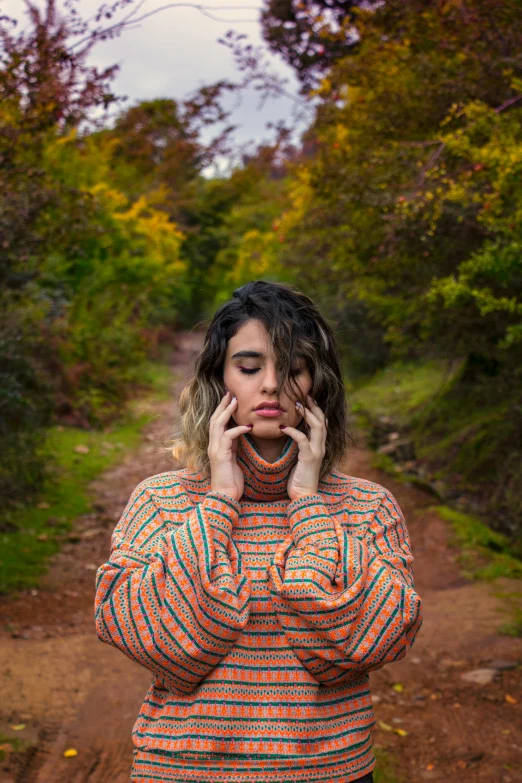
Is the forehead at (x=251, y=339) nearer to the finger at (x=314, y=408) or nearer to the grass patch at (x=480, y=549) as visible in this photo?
the finger at (x=314, y=408)

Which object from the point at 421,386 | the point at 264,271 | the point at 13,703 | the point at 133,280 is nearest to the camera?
the point at 13,703

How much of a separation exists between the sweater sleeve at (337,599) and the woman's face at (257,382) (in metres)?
0.23

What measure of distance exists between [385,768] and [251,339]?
288 centimetres

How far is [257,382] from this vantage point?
2094 millimetres

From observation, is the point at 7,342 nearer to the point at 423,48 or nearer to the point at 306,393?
the point at 423,48

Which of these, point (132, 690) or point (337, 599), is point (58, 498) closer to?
point (132, 690)

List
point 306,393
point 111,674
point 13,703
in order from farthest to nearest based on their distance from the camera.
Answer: point 111,674
point 13,703
point 306,393

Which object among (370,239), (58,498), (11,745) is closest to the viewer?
(11,745)

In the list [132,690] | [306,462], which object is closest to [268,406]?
[306,462]

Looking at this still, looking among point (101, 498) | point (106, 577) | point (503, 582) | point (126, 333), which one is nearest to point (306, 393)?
point (106, 577)

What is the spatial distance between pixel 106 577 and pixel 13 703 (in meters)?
3.15

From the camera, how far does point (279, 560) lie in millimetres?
1958

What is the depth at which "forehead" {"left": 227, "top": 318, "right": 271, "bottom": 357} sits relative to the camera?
6.97ft

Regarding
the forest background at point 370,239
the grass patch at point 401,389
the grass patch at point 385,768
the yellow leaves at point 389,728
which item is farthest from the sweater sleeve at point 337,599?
the grass patch at point 401,389
